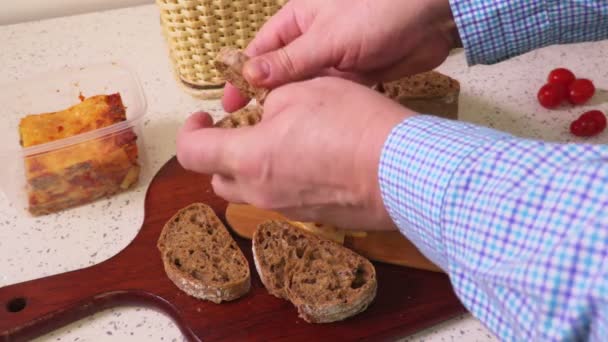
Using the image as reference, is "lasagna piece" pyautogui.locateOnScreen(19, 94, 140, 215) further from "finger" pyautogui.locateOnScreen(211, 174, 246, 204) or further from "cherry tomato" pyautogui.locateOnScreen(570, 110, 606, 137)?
"cherry tomato" pyautogui.locateOnScreen(570, 110, 606, 137)

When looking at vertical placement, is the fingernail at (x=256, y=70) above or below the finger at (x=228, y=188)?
above

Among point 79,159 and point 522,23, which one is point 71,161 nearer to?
point 79,159

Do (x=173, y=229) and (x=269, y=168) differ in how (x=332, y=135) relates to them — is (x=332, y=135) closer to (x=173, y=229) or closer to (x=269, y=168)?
(x=269, y=168)

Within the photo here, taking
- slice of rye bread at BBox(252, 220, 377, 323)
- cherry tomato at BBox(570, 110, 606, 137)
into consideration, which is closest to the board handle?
slice of rye bread at BBox(252, 220, 377, 323)

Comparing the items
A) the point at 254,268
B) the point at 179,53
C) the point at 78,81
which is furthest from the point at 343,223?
the point at 78,81

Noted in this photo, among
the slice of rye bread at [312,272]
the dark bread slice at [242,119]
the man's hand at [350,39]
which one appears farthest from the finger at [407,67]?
the slice of rye bread at [312,272]

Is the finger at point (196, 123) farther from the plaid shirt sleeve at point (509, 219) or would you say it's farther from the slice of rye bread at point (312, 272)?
the plaid shirt sleeve at point (509, 219)
